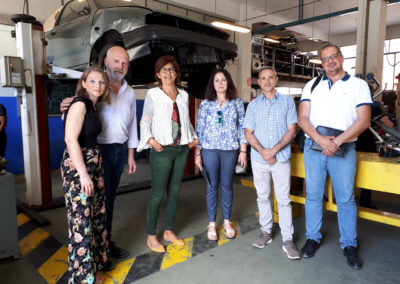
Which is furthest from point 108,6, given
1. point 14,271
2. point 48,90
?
point 14,271

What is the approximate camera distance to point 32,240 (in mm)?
2719

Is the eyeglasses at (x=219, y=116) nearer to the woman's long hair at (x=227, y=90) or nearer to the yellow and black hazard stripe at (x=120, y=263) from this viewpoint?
the woman's long hair at (x=227, y=90)

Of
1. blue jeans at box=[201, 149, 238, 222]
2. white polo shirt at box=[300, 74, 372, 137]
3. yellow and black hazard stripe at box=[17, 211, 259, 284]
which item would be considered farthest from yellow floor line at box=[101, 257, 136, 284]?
white polo shirt at box=[300, 74, 372, 137]

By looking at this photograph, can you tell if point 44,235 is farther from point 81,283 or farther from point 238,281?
point 238,281

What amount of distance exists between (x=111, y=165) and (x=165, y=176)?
445 millimetres

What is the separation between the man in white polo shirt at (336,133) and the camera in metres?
2.19

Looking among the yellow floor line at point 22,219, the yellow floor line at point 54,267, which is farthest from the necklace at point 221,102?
the yellow floor line at point 22,219

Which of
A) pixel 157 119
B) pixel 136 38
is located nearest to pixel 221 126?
pixel 157 119

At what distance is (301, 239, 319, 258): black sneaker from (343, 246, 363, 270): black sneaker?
218 millimetres

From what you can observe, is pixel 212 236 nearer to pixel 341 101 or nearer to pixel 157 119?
pixel 157 119

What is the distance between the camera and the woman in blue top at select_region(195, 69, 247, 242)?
8.28 feet

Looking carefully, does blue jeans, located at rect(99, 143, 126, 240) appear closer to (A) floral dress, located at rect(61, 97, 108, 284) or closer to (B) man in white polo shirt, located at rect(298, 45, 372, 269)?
(A) floral dress, located at rect(61, 97, 108, 284)

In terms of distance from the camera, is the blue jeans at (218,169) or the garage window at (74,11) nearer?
the blue jeans at (218,169)

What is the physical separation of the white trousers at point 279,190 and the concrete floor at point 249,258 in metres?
0.23
